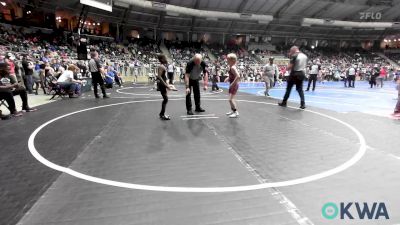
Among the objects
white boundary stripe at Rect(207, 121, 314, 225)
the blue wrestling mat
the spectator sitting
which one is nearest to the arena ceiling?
the blue wrestling mat

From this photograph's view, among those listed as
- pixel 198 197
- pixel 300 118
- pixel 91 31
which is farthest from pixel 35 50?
pixel 198 197

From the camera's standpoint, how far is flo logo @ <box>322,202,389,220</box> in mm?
2900

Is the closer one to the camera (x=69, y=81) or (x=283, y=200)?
(x=283, y=200)

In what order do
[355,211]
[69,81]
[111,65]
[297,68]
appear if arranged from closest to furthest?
[355,211]
[297,68]
[69,81]
[111,65]

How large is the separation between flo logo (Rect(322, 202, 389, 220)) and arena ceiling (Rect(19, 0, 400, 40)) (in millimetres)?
32609

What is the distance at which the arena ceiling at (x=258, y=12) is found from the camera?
117 ft

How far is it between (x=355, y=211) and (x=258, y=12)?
4120 centimetres

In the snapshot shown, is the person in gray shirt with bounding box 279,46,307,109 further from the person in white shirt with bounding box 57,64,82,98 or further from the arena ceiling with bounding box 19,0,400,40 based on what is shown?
the arena ceiling with bounding box 19,0,400,40

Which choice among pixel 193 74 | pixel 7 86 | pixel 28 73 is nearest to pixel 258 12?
pixel 28 73

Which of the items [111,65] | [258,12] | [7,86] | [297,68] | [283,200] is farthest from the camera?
[258,12]

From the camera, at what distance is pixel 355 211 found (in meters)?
3.00

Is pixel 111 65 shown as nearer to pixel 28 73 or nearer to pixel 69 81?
pixel 28 73

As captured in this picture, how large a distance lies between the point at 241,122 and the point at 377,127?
3.27 metres

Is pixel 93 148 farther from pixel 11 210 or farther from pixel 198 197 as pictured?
pixel 198 197
